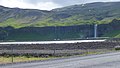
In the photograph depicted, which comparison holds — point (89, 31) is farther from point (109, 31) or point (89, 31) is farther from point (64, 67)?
point (64, 67)

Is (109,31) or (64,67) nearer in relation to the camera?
(64,67)

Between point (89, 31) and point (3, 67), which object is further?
point (89, 31)

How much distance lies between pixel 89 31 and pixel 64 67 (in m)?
169

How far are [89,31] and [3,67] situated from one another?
16927cm

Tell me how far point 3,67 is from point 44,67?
324 centimetres

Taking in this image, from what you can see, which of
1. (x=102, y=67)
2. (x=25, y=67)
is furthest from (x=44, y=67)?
(x=102, y=67)

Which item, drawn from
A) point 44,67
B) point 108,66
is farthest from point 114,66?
point 44,67

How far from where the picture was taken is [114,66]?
3119 centimetres

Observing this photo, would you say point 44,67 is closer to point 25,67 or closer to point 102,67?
point 25,67

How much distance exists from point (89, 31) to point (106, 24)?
30.1 ft

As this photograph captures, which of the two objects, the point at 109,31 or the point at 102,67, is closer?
the point at 102,67

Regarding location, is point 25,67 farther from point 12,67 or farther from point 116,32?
point 116,32

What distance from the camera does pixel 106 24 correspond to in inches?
7820

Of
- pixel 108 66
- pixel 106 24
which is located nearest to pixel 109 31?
pixel 106 24
